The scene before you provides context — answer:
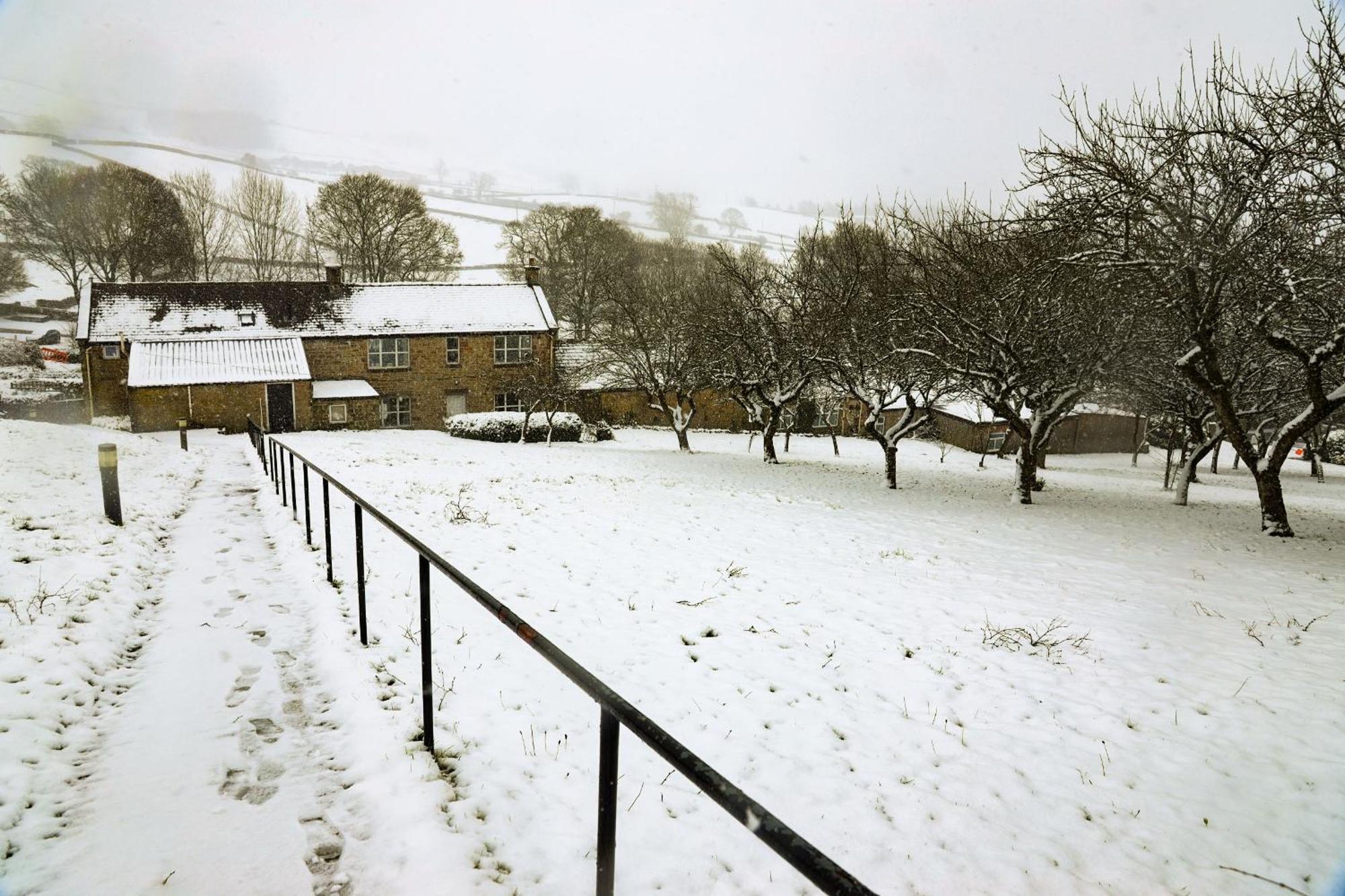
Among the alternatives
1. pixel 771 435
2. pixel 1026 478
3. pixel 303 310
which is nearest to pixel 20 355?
pixel 303 310

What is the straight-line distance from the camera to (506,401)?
33.4 meters

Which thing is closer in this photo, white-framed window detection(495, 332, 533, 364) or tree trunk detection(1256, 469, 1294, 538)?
tree trunk detection(1256, 469, 1294, 538)

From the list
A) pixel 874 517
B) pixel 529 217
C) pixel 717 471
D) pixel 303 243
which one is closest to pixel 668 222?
pixel 529 217

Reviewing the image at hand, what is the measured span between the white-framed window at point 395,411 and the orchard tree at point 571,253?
1705cm

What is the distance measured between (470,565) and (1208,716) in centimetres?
665

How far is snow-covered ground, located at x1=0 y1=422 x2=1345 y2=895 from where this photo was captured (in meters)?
2.90

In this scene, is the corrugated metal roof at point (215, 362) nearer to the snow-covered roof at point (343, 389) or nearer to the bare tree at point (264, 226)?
the snow-covered roof at point (343, 389)

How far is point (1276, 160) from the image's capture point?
925 cm

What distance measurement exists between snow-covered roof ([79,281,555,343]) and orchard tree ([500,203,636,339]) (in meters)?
13.1

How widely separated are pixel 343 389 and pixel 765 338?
20.3 metres

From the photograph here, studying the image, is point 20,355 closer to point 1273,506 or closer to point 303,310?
point 303,310

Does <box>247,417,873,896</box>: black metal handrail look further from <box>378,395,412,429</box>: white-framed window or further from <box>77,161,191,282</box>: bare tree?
<box>77,161,191,282</box>: bare tree

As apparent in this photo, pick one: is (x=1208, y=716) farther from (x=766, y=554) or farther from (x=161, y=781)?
(x=161, y=781)

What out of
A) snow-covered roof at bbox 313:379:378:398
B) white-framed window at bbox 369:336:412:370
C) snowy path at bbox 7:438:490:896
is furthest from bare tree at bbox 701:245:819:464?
snow-covered roof at bbox 313:379:378:398
